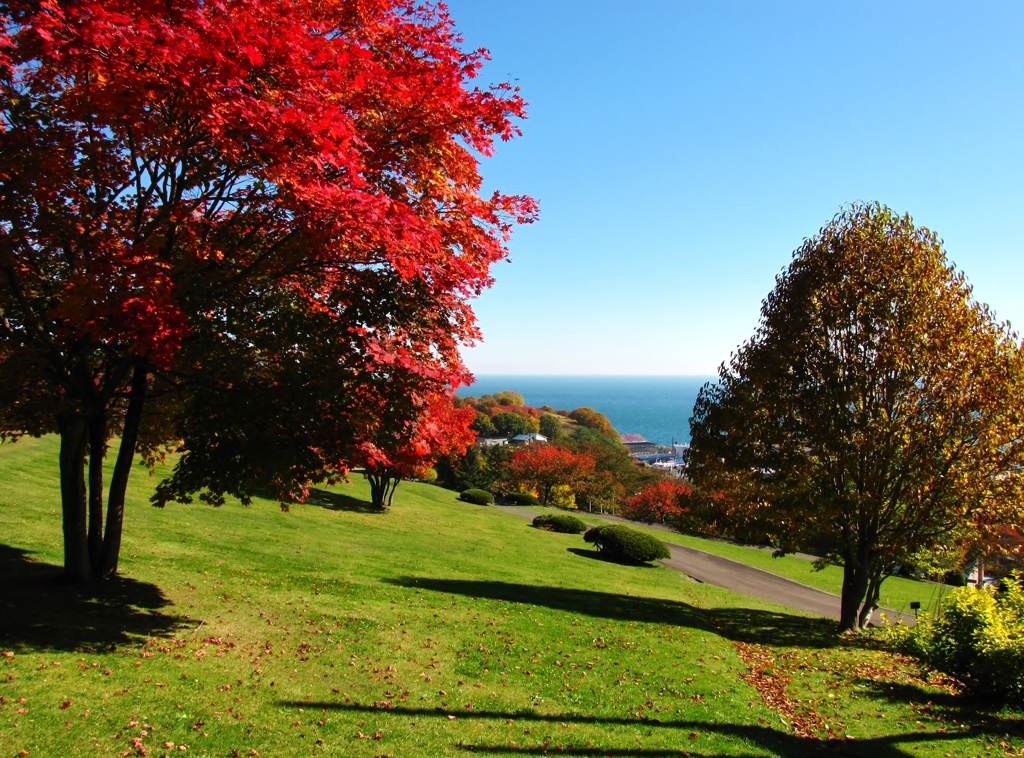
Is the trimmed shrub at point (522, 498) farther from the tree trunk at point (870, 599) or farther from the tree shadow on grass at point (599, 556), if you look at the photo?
the tree trunk at point (870, 599)

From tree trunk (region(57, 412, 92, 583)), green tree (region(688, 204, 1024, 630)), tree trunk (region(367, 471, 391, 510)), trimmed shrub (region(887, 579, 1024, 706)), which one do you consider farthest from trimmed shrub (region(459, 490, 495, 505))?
tree trunk (region(57, 412, 92, 583))

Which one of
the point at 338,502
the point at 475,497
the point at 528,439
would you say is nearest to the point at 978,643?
the point at 338,502

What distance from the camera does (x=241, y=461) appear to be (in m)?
7.70

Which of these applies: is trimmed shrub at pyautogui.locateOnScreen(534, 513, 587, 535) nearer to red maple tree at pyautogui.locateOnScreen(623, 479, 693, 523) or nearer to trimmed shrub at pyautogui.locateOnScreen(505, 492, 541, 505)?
trimmed shrub at pyautogui.locateOnScreen(505, 492, 541, 505)

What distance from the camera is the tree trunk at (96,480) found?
28.5ft

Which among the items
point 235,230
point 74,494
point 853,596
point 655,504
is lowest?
point 655,504

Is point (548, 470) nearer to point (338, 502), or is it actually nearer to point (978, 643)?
point (338, 502)

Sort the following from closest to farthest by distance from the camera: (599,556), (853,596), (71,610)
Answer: (71,610), (853,596), (599,556)

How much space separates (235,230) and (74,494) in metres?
4.29

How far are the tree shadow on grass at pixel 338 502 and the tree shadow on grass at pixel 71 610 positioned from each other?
1739 cm

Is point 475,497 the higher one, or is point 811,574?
point 475,497

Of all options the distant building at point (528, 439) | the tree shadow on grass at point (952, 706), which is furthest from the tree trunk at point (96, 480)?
the distant building at point (528, 439)

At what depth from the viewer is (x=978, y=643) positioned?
30.2 ft

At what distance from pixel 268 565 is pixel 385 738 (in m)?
8.64
